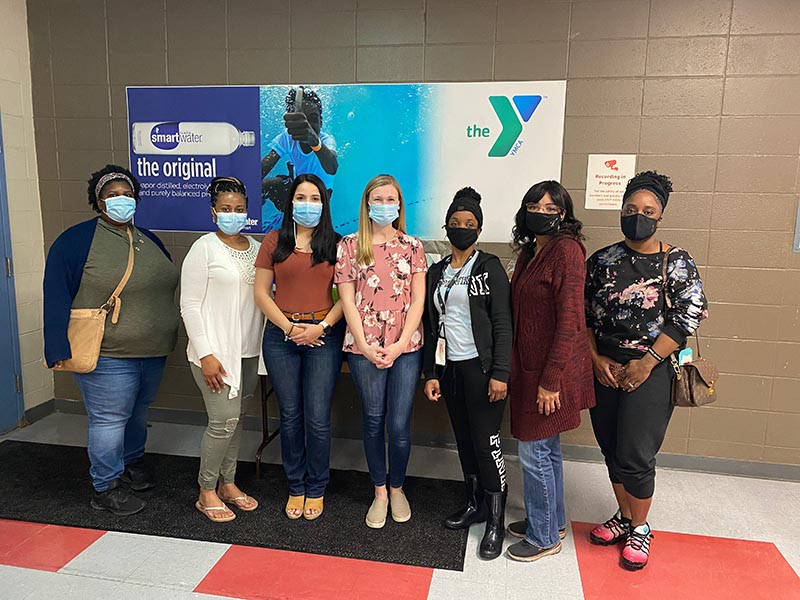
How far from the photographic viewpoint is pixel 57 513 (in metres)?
2.74

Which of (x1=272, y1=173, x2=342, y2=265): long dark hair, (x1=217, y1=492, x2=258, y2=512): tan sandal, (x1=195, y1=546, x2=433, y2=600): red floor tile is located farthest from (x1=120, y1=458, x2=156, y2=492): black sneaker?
(x1=272, y1=173, x2=342, y2=265): long dark hair

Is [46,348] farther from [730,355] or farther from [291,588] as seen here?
[730,355]

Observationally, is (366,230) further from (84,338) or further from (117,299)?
(84,338)

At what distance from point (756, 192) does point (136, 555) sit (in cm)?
→ 354

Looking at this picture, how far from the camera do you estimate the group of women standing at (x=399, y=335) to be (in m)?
2.27

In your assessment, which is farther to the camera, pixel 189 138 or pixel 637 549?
pixel 189 138

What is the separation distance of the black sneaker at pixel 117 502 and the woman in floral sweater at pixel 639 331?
2.23m

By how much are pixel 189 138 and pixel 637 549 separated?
331 centimetres

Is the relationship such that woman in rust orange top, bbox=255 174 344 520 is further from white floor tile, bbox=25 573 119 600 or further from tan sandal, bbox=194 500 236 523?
white floor tile, bbox=25 573 119 600

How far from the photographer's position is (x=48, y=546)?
98.2 inches

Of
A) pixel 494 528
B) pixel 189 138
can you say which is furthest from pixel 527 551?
pixel 189 138

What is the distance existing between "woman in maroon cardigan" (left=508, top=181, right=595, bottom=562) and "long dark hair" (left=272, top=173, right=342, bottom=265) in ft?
2.72

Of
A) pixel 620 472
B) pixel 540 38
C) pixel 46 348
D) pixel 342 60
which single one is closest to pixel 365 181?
pixel 342 60

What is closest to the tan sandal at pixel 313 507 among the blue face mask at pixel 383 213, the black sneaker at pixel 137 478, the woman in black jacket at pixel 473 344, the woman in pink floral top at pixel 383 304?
the woman in pink floral top at pixel 383 304
